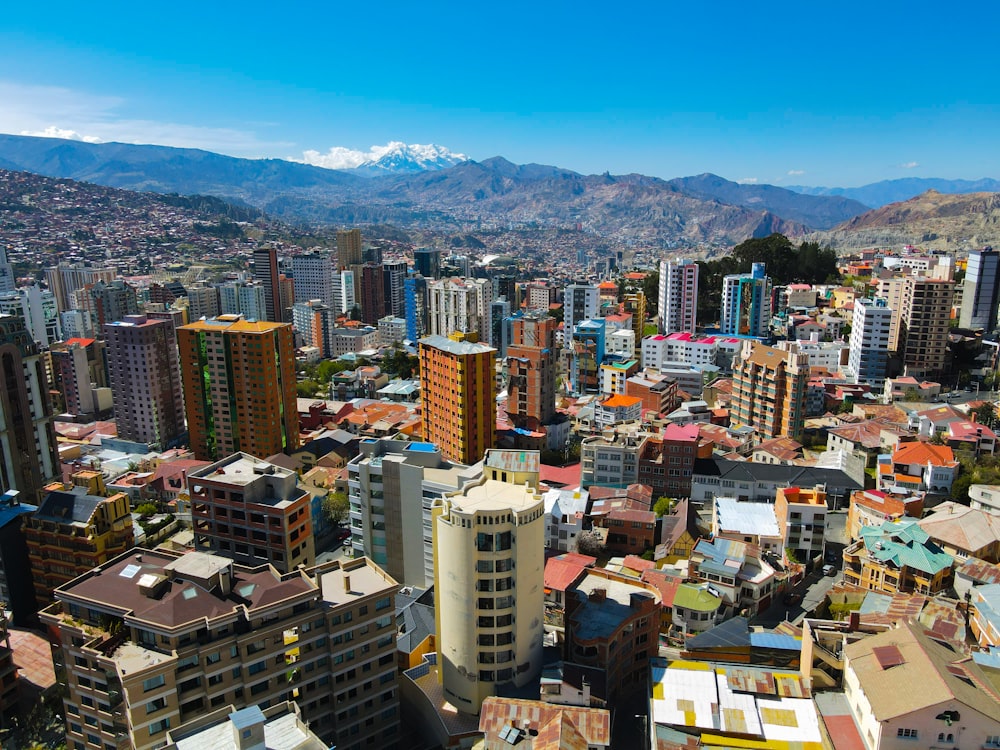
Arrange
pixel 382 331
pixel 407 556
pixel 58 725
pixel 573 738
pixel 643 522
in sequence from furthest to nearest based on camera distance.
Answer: pixel 382 331, pixel 643 522, pixel 407 556, pixel 58 725, pixel 573 738

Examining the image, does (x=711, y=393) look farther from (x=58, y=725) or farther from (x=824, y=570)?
(x=58, y=725)

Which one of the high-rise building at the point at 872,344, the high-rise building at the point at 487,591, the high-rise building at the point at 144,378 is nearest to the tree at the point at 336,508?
the high-rise building at the point at 487,591

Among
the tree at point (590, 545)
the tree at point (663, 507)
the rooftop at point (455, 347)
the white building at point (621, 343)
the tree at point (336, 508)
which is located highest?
the rooftop at point (455, 347)

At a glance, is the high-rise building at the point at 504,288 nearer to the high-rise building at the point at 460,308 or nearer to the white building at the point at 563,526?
the high-rise building at the point at 460,308

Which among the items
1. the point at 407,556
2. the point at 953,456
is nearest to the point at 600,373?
the point at 953,456

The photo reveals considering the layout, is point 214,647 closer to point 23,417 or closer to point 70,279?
point 23,417

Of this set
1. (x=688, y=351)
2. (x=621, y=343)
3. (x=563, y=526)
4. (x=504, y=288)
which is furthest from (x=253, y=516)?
(x=504, y=288)
